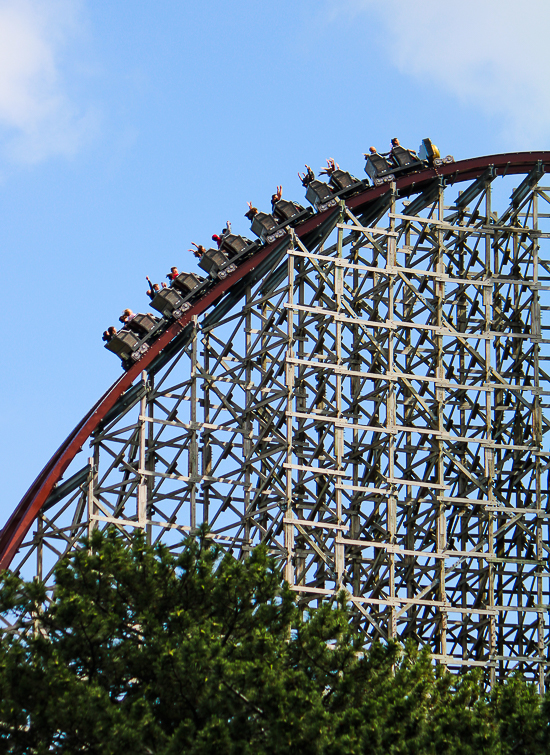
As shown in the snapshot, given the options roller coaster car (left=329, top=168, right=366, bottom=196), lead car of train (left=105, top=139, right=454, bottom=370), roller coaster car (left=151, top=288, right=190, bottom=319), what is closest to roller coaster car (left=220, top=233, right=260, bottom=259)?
lead car of train (left=105, top=139, right=454, bottom=370)

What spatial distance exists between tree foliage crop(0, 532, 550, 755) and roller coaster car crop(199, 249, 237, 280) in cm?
1012

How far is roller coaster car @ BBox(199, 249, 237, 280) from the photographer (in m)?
29.5

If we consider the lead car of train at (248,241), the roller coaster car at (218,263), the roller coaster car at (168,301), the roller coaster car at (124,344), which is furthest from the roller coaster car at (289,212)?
the roller coaster car at (124,344)

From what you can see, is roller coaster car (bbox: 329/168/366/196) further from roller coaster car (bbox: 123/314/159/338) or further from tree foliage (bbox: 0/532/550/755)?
tree foliage (bbox: 0/532/550/755)

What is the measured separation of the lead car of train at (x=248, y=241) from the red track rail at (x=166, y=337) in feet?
0.58

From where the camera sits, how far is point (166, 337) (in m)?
29.3

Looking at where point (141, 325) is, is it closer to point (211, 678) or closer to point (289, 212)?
point (289, 212)

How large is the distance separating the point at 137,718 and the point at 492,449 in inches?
503

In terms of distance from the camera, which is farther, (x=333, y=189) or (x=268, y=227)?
(x=333, y=189)

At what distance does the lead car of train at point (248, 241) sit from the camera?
1153 inches

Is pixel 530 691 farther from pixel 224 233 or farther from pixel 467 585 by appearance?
pixel 224 233

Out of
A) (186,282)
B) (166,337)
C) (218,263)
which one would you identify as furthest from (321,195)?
(166,337)

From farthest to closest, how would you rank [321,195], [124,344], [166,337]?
1. [321,195]
2. [166,337]
3. [124,344]

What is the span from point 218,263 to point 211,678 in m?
13.1
